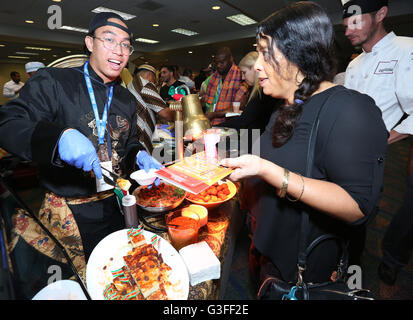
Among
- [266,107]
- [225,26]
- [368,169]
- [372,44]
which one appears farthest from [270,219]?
[225,26]

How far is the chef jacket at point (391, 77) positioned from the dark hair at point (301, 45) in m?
1.46

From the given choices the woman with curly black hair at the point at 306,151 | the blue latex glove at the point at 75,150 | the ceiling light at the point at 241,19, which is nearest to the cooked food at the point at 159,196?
the blue latex glove at the point at 75,150

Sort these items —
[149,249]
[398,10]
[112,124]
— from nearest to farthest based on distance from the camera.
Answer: [149,249]
[112,124]
[398,10]

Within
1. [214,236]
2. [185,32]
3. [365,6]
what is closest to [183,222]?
[214,236]

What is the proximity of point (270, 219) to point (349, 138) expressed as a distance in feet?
1.98

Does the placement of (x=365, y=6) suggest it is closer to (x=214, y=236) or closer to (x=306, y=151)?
(x=306, y=151)

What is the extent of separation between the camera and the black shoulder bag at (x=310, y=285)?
1.02m

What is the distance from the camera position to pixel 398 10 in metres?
8.09

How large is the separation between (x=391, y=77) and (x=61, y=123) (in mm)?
2976

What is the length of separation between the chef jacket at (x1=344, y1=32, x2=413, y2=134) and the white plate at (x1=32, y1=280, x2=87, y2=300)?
8.87ft

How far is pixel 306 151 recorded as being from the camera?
1.16 metres

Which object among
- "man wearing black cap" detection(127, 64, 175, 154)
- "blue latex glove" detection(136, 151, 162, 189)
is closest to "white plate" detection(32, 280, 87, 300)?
"blue latex glove" detection(136, 151, 162, 189)

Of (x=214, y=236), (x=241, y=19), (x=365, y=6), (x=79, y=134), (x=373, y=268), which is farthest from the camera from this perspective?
(x=241, y=19)

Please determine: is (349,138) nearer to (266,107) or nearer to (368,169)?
(368,169)
